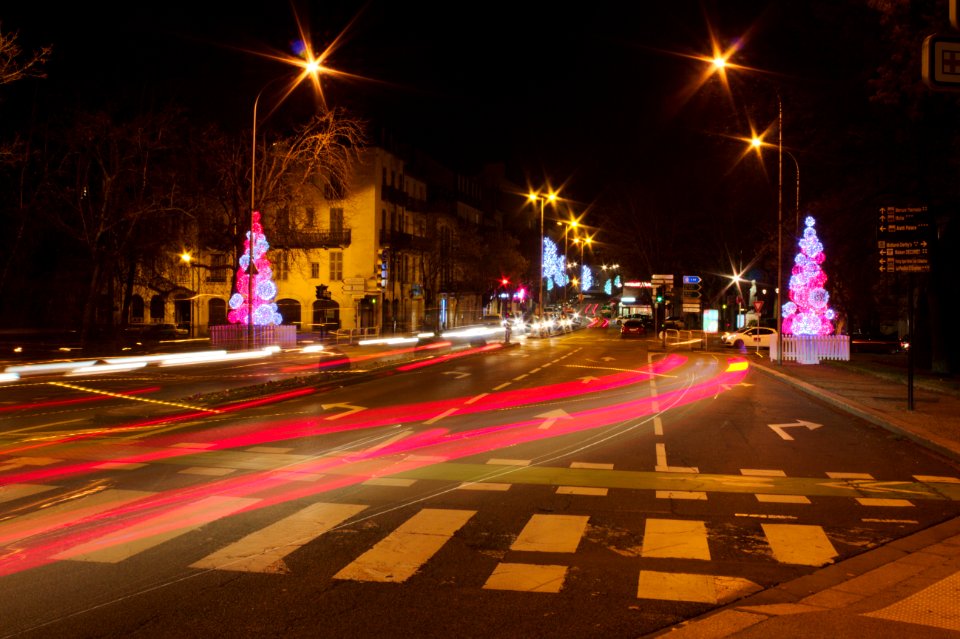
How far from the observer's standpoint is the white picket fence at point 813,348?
3369 centimetres

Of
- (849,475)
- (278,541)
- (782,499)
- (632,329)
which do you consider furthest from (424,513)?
(632,329)

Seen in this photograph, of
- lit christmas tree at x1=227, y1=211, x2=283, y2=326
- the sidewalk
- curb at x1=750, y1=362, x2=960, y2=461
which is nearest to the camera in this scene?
the sidewalk

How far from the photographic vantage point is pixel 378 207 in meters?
59.1

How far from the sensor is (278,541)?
23.5 feet

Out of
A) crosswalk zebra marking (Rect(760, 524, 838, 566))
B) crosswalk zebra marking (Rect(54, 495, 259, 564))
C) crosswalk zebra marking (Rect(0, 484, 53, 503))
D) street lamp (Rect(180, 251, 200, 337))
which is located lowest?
crosswalk zebra marking (Rect(760, 524, 838, 566))

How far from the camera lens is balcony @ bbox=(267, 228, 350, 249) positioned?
148 feet

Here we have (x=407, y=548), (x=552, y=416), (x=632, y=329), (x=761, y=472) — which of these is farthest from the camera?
(x=632, y=329)

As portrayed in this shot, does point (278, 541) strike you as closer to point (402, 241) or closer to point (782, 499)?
point (782, 499)

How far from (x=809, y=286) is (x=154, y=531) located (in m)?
35.7

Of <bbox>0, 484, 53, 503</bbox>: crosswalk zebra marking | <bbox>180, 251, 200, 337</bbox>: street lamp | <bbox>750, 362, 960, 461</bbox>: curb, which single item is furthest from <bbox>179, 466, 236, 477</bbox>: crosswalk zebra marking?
<bbox>180, 251, 200, 337</bbox>: street lamp

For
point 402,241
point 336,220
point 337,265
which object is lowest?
Result: point 337,265

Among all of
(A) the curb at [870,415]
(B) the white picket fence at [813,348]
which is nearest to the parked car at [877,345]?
(B) the white picket fence at [813,348]

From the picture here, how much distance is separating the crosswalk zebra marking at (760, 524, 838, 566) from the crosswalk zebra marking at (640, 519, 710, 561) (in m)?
0.60

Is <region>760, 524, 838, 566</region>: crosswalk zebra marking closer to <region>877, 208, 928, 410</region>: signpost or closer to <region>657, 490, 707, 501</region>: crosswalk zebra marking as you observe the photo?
<region>657, 490, 707, 501</region>: crosswalk zebra marking
